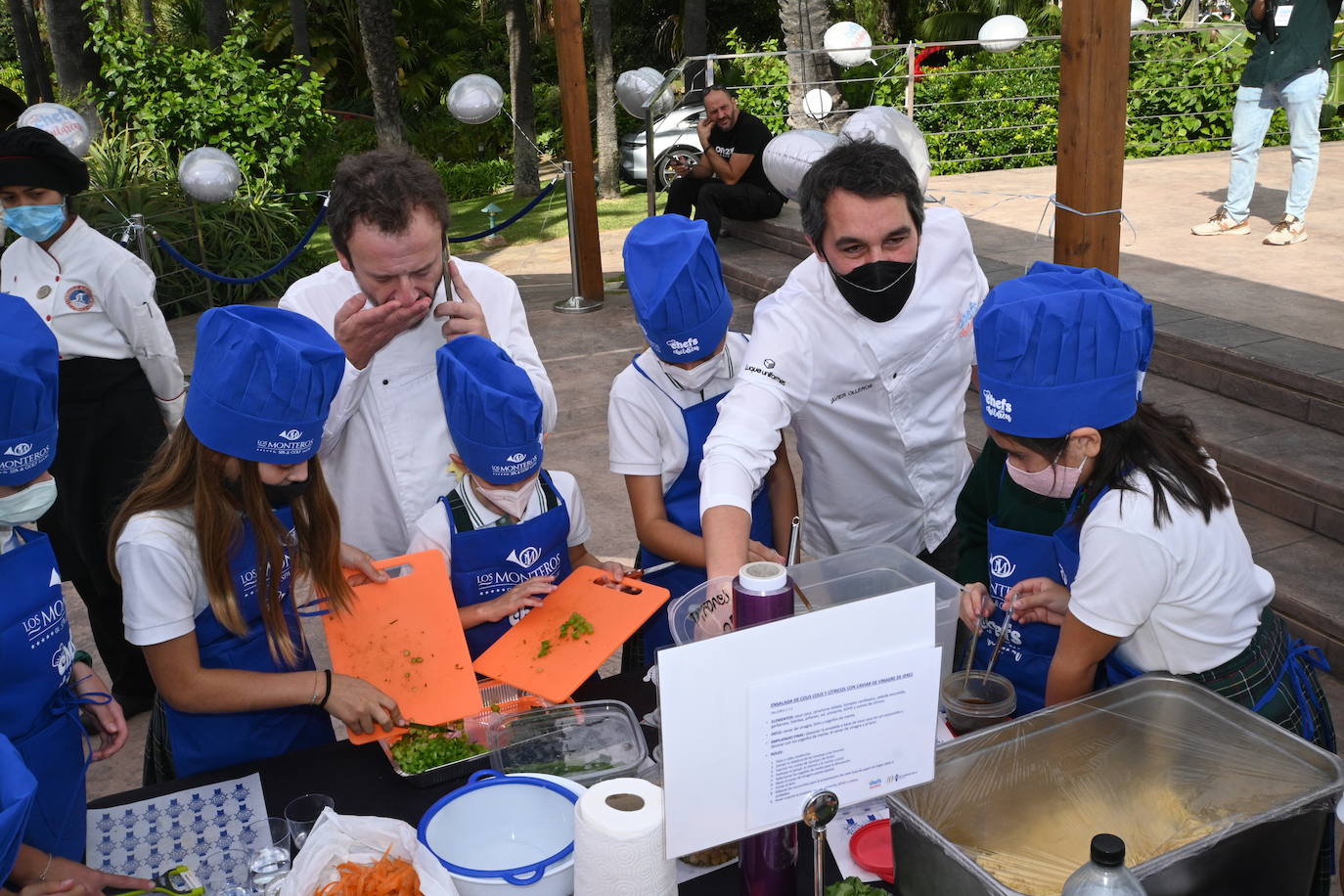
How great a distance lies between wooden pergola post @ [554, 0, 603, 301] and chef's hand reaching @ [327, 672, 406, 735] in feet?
19.9

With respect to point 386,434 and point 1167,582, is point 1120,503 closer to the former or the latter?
point 1167,582

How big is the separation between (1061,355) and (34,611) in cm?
172

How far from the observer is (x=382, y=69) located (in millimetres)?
10836

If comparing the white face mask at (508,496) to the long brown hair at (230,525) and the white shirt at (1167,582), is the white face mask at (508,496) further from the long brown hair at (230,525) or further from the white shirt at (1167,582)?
the white shirt at (1167,582)

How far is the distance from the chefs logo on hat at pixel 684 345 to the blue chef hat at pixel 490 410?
34 centimetres

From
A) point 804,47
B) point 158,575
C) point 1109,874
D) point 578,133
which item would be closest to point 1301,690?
point 1109,874

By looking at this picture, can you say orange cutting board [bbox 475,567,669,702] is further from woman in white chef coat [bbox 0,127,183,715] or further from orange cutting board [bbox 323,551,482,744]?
woman in white chef coat [bbox 0,127,183,715]

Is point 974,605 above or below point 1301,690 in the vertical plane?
above

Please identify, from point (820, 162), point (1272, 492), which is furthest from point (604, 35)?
point (820, 162)

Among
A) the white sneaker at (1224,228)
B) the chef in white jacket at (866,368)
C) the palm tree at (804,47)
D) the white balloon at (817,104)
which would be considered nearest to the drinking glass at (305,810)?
the chef in white jacket at (866,368)

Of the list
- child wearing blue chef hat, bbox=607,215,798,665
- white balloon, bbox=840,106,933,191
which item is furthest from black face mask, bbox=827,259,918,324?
white balloon, bbox=840,106,933,191

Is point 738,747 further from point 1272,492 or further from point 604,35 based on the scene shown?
point 604,35

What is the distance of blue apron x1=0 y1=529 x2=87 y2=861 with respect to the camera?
1.83 meters

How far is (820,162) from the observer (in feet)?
7.93
